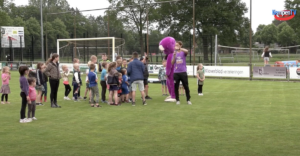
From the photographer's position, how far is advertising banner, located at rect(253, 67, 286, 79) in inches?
898

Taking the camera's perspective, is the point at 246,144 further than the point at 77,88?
No

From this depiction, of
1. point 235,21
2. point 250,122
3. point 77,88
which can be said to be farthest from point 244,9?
point 250,122

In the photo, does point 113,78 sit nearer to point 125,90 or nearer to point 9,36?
point 125,90

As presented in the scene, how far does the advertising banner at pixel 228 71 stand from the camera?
80.5ft

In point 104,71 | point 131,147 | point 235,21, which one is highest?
point 235,21

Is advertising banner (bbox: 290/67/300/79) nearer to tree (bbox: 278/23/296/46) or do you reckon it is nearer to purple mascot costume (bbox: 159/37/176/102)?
purple mascot costume (bbox: 159/37/176/102)

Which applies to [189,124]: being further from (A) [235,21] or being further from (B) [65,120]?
(A) [235,21]

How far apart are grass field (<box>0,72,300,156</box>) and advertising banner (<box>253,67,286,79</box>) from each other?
11.7 metres

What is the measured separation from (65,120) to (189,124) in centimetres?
317

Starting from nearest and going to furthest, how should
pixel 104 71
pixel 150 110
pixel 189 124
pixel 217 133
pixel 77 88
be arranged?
1. pixel 217 133
2. pixel 189 124
3. pixel 150 110
4. pixel 104 71
5. pixel 77 88

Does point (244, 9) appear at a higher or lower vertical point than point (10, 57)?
higher

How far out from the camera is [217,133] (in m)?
7.38

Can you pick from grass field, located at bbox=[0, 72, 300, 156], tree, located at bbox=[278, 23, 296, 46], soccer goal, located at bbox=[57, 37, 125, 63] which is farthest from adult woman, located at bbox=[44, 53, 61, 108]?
tree, located at bbox=[278, 23, 296, 46]

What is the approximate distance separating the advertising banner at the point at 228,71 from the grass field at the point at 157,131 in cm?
1293
